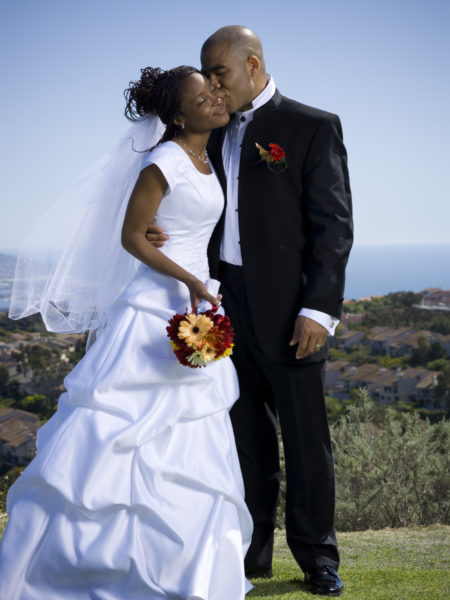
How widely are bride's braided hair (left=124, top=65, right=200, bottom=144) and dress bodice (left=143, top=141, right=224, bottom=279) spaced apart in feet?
0.52

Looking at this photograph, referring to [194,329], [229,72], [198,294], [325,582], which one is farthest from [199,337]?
[325,582]

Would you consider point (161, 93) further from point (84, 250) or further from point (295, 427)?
point (295, 427)

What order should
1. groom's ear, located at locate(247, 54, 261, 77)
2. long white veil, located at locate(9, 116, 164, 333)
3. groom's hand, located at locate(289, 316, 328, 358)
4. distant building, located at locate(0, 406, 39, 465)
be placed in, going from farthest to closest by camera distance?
distant building, located at locate(0, 406, 39, 465) → long white veil, located at locate(9, 116, 164, 333) → groom's ear, located at locate(247, 54, 261, 77) → groom's hand, located at locate(289, 316, 328, 358)

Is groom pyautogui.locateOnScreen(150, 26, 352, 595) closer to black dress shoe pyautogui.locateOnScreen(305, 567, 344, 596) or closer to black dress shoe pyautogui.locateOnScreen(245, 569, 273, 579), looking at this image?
black dress shoe pyautogui.locateOnScreen(305, 567, 344, 596)

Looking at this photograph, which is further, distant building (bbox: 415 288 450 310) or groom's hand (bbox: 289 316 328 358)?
distant building (bbox: 415 288 450 310)

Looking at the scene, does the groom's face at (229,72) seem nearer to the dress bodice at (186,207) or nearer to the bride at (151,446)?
the bride at (151,446)

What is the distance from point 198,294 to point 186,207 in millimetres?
399

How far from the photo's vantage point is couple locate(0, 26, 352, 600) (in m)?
2.66

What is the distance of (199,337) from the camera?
2709 mm

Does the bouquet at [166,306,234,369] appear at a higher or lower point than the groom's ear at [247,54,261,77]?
lower

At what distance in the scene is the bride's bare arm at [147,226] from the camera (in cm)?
291

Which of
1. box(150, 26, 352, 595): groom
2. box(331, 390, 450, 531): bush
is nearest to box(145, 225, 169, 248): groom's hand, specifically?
box(150, 26, 352, 595): groom

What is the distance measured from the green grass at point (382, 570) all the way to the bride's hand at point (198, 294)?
1405 mm

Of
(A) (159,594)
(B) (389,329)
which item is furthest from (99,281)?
(B) (389,329)
